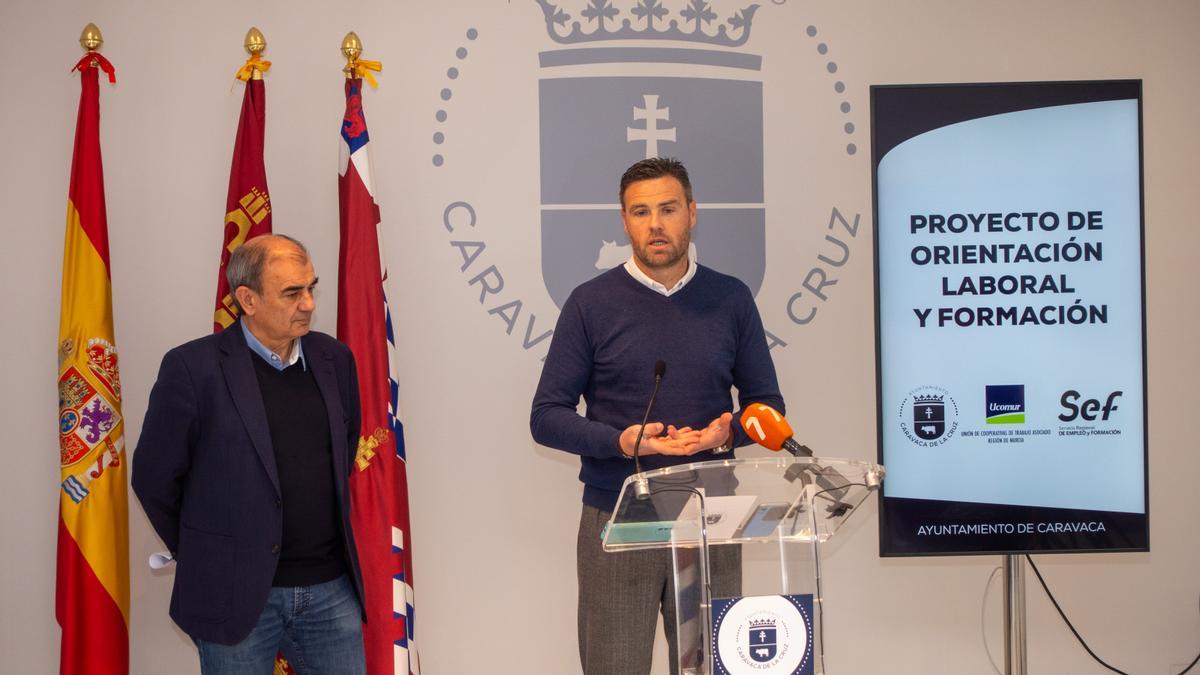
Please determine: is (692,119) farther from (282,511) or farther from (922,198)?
(282,511)

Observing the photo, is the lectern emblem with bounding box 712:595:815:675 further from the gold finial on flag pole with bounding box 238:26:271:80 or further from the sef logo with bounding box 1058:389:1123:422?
the gold finial on flag pole with bounding box 238:26:271:80

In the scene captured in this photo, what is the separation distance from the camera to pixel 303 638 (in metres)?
2.72

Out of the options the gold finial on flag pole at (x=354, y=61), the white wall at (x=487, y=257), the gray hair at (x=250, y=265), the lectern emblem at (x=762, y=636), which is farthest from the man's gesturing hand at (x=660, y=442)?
the gold finial on flag pole at (x=354, y=61)

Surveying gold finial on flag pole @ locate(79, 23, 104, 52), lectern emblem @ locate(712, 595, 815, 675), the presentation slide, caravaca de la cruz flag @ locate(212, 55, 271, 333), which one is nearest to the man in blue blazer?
caravaca de la cruz flag @ locate(212, 55, 271, 333)

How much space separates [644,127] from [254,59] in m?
1.35

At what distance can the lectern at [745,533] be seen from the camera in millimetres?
2031

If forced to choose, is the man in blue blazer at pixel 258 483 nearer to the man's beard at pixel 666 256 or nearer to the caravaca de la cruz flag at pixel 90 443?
the caravaca de la cruz flag at pixel 90 443

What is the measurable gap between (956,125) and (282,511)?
244 centimetres

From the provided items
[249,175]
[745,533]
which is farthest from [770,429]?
[249,175]

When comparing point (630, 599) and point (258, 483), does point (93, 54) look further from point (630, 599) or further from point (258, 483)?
point (630, 599)

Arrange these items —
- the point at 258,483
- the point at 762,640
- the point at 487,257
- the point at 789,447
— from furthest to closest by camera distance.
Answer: the point at 487,257, the point at 258,483, the point at 789,447, the point at 762,640

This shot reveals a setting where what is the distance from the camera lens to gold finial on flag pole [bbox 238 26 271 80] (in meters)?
3.41

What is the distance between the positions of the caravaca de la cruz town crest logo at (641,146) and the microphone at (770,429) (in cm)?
157

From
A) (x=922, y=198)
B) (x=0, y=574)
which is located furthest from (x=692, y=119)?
(x=0, y=574)
